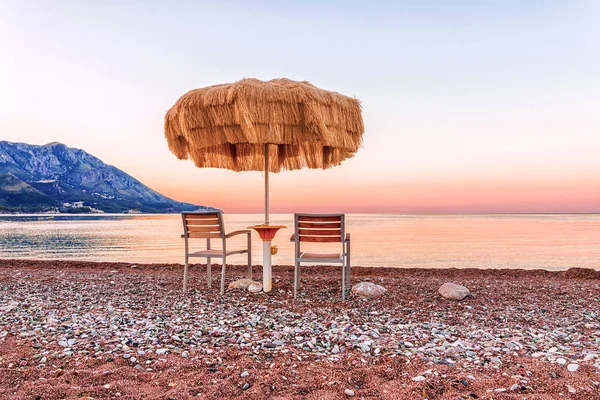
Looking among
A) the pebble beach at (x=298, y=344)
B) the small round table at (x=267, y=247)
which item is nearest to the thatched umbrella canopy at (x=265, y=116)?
the small round table at (x=267, y=247)

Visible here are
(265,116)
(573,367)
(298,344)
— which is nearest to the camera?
(573,367)

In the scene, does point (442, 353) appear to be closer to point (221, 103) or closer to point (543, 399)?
point (543, 399)

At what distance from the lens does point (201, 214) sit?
21.6 feet

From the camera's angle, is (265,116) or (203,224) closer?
(265,116)

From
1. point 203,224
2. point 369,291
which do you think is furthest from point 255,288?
point 369,291

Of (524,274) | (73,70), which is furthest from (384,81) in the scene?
(73,70)

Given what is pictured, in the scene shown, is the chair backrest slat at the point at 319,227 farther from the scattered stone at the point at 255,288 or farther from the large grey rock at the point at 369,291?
the scattered stone at the point at 255,288

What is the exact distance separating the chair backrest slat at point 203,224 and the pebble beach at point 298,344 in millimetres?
982

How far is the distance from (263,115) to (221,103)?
62cm

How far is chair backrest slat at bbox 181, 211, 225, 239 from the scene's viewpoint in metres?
6.52

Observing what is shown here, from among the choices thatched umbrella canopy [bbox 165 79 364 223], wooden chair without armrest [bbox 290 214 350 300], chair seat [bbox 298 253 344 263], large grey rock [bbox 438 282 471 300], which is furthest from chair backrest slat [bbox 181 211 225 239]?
large grey rock [bbox 438 282 471 300]

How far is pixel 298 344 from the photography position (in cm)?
387

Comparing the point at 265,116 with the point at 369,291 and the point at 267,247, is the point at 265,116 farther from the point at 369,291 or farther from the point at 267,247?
the point at 369,291

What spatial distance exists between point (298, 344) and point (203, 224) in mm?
3379
